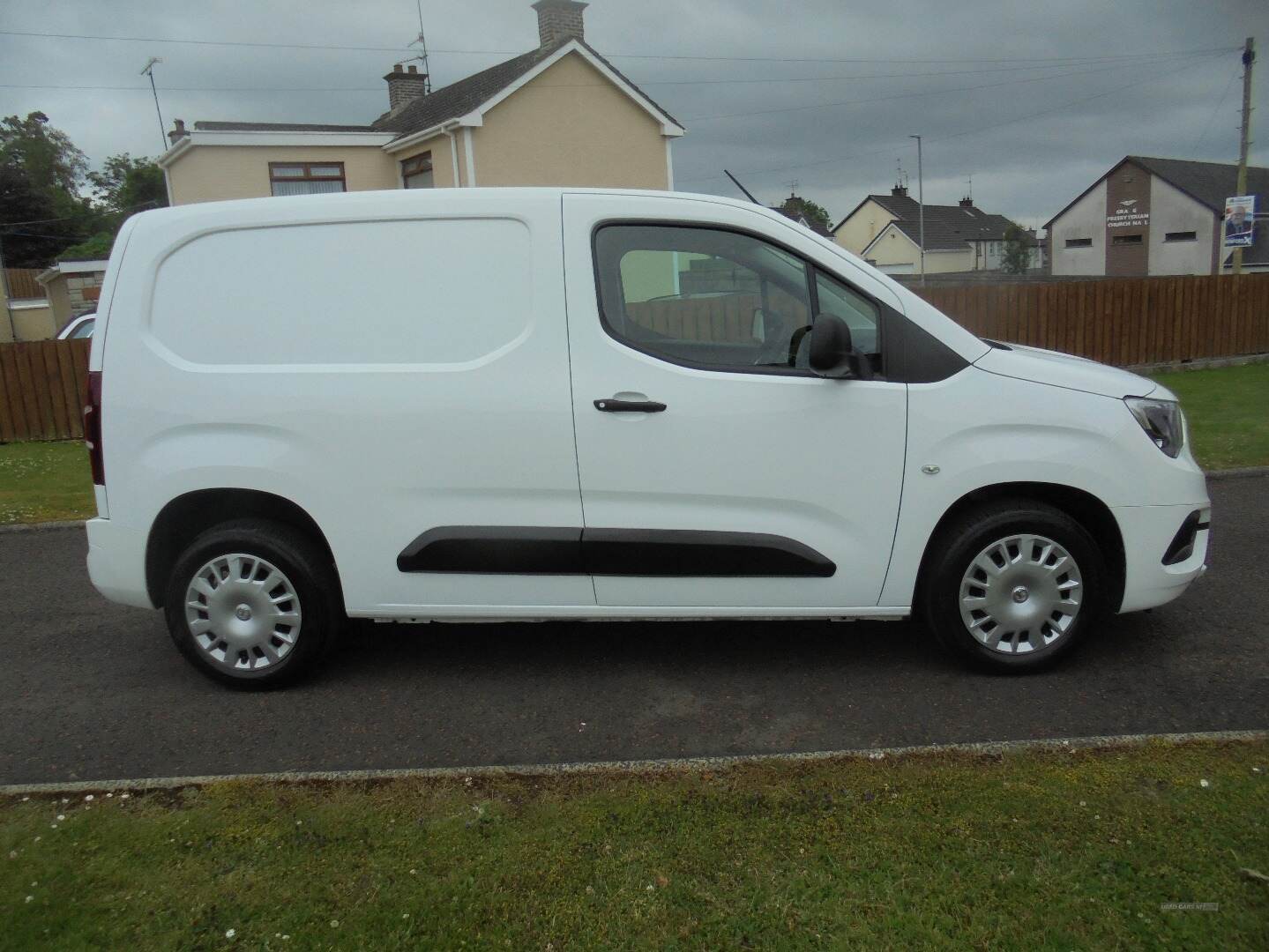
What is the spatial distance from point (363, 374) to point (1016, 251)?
86.5 meters

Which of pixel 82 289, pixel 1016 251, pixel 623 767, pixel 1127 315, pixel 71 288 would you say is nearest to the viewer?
pixel 623 767

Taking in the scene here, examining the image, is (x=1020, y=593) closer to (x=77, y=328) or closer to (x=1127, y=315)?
(x=1127, y=315)

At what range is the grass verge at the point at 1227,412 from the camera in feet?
30.6

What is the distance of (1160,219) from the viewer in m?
56.8

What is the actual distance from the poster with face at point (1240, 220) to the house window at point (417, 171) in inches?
743

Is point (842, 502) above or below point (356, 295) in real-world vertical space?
below

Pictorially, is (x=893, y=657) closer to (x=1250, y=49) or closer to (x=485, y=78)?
(x=485, y=78)

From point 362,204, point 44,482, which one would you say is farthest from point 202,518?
point 44,482

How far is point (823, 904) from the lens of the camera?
2803 millimetres

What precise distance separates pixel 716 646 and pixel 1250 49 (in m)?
28.9

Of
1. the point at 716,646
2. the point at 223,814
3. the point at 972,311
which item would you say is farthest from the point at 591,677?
the point at 972,311

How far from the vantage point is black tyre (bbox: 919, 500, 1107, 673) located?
14.2ft

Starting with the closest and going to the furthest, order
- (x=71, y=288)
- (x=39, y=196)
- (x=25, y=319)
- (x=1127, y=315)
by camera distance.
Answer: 1. (x=1127, y=315)
2. (x=71, y=288)
3. (x=25, y=319)
4. (x=39, y=196)

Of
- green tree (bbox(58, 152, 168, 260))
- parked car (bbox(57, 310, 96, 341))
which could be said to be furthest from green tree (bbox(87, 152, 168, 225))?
parked car (bbox(57, 310, 96, 341))
